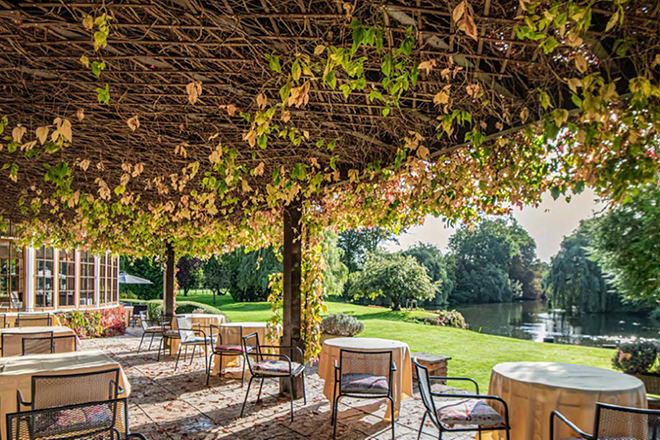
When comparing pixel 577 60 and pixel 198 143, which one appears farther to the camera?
pixel 198 143

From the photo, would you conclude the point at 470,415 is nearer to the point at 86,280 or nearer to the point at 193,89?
the point at 193,89

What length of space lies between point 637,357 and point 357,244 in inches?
1033

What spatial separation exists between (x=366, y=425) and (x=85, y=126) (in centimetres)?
380

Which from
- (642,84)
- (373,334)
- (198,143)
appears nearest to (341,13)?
(642,84)

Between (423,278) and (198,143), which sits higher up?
(198,143)

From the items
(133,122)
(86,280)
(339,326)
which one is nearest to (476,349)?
(339,326)

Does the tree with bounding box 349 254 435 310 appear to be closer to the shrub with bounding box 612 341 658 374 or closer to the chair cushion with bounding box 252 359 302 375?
the shrub with bounding box 612 341 658 374

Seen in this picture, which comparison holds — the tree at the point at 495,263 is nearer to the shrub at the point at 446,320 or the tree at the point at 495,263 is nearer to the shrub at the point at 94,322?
the shrub at the point at 446,320

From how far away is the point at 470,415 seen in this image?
3197 millimetres

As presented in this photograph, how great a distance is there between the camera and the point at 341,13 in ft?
6.68

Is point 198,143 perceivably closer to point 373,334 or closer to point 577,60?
point 577,60

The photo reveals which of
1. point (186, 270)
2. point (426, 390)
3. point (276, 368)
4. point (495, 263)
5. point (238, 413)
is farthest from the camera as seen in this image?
point (495, 263)

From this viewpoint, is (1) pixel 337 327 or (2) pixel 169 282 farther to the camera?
(2) pixel 169 282

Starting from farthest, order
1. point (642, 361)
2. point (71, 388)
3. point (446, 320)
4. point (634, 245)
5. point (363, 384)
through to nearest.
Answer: point (446, 320) < point (634, 245) < point (642, 361) < point (363, 384) < point (71, 388)
